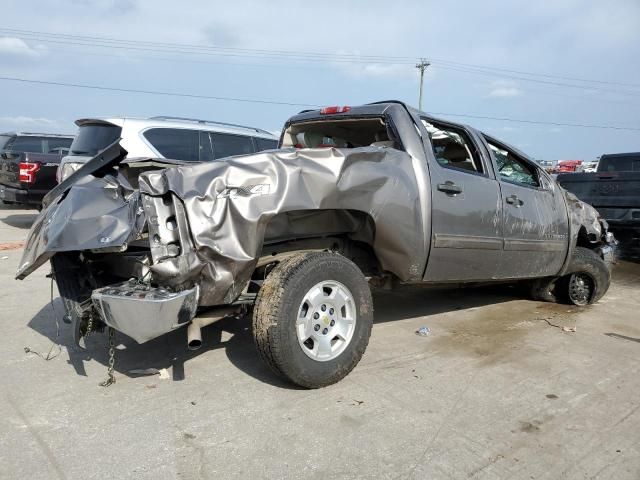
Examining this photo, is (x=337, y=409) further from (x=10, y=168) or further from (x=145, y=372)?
(x=10, y=168)

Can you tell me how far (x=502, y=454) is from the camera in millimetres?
2881

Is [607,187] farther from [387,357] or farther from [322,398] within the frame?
[322,398]

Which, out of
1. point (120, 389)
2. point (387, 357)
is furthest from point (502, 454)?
point (120, 389)

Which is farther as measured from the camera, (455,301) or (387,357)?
(455,301)

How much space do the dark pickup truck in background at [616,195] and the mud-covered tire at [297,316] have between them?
22.0ft

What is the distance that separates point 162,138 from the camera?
8047 mm

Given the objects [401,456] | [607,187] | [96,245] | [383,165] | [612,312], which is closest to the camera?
[401,456]

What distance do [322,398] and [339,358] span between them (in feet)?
0.98

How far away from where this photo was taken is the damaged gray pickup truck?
10.4 ft

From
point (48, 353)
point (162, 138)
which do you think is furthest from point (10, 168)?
point (48, 353)

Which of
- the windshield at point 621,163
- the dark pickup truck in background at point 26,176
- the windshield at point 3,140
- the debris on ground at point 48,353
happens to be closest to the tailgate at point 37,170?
the dark pickup truck in background at point 26,176

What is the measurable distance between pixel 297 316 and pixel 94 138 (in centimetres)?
631

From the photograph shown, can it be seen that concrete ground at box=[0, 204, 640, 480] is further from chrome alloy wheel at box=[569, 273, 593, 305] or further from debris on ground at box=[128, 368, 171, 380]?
chrome alloy wheel at box=[569, 273, 593, 305]

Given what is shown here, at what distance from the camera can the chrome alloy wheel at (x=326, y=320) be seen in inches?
138
